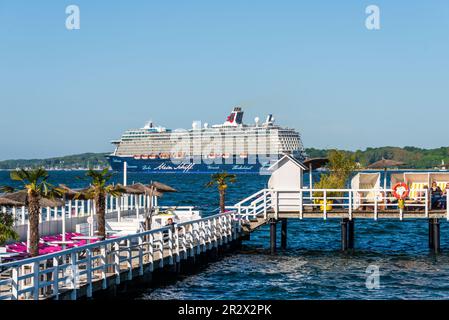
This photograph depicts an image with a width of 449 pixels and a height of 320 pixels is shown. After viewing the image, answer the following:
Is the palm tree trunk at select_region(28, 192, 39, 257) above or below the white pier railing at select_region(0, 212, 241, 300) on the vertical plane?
above

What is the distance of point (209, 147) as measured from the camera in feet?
531

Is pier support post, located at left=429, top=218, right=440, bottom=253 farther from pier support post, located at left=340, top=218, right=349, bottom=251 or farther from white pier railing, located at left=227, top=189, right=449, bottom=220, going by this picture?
pier support post, located at left=340, top=218, right=349, bottom=251

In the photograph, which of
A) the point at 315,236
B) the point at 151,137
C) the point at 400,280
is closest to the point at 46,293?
the point at 400,280

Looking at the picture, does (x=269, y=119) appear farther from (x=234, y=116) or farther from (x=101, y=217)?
(x=101, y=217)

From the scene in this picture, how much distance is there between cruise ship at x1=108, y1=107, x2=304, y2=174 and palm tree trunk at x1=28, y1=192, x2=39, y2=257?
134m

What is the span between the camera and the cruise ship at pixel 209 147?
6186 inches

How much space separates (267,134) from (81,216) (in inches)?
5167

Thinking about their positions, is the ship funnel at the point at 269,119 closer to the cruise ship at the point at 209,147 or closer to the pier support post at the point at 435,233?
the cruise ship at the point at 209,147

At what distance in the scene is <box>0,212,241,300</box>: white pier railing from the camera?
1400cm

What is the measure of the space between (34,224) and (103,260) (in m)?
1.93

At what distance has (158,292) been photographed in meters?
A: 20.0

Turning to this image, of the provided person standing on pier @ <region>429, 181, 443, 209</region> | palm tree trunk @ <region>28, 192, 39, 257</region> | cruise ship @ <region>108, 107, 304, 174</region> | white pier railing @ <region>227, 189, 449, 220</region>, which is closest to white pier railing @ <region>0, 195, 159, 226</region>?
white pier railing @ <region>227, 189, 449, 220</region>

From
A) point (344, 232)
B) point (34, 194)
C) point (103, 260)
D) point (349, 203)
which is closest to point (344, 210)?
point (349, 203)
